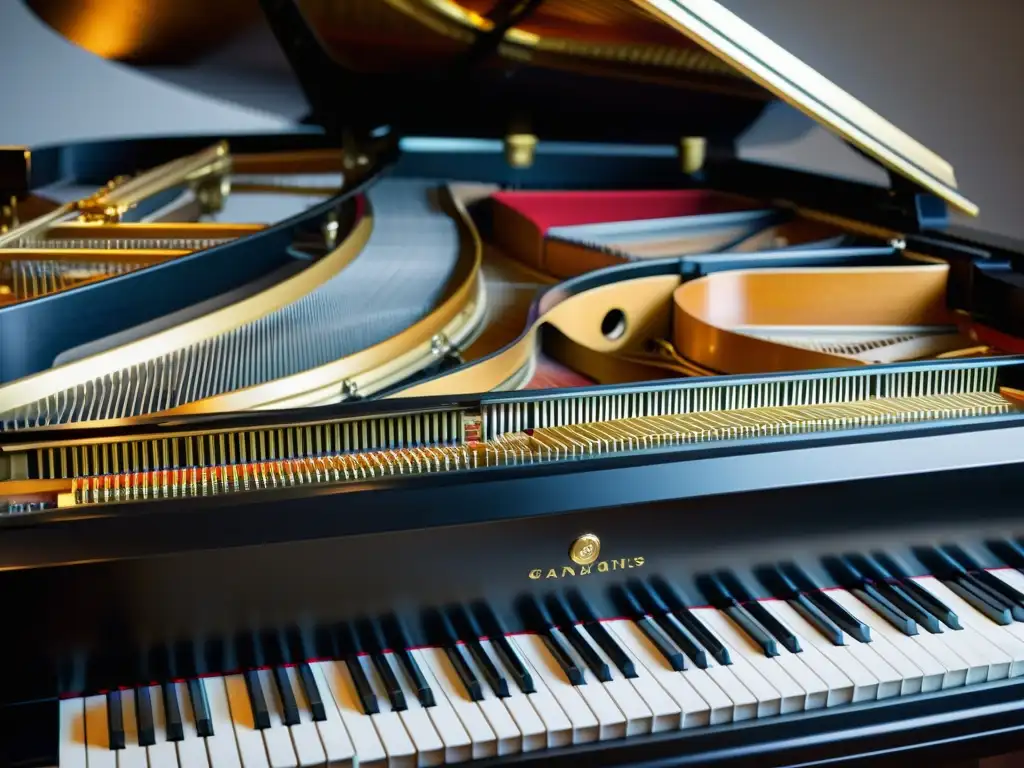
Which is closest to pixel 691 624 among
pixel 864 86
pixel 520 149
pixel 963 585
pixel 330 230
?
pixel 963 585

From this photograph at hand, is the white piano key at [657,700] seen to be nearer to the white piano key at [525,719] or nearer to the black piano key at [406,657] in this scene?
the white piano key at [525,719]

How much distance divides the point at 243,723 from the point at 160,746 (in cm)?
12

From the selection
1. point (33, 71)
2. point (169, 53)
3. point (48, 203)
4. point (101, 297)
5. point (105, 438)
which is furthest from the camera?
point (33, 71)

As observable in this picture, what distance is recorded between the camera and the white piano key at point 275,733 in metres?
1.69

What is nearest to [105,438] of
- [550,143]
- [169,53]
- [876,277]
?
[876,277]

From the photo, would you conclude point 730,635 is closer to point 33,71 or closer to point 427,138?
point 427,138

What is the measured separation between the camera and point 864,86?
23.3 feet

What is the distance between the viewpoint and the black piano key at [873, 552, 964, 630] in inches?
83.4

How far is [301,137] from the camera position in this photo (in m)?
4.85

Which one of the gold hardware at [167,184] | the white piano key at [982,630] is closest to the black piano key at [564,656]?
the white piano key at [982,630]

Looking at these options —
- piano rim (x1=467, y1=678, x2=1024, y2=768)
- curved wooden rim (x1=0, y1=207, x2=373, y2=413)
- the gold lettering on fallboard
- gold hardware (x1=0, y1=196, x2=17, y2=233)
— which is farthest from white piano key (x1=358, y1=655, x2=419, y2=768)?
gold hardware (x1=0, y1=196, x2=17, y2=233)

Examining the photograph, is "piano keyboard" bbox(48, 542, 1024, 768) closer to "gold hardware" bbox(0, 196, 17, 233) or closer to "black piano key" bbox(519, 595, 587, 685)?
"black piano key" bbox(519, 595, 587, 685)

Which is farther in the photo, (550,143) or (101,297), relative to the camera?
(550,143)

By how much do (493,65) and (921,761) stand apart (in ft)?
9.14
